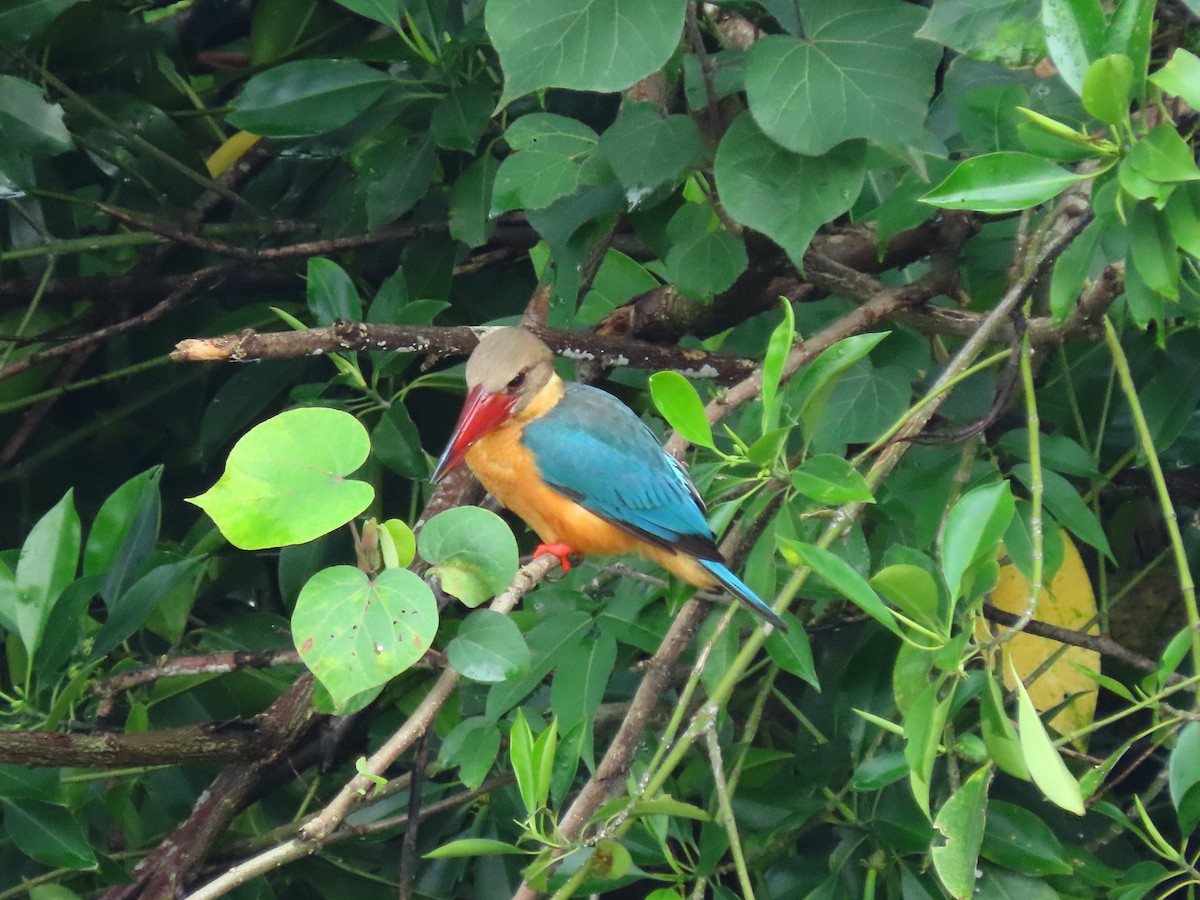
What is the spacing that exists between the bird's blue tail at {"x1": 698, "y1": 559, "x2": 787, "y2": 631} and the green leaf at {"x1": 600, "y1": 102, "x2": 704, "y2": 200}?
471mm

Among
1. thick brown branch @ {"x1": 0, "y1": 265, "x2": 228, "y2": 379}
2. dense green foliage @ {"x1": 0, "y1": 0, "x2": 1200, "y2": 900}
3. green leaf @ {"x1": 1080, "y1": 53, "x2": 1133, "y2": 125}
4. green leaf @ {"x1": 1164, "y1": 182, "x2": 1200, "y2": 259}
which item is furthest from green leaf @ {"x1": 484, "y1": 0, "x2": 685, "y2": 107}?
thick brown branch @ {"x1": 0, "y1": 265, "x2": 228, "y2": 379}

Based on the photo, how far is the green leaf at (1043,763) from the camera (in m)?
0.95

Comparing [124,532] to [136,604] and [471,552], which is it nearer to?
[136,604]

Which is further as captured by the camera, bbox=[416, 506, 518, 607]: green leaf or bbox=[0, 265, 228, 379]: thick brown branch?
bbox=[0, 265, 228, 379]: thick brown branch

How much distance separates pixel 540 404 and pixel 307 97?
22.2 inches

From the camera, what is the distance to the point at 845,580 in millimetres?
1031

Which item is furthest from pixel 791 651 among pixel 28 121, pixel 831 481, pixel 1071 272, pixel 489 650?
pixel 28 121

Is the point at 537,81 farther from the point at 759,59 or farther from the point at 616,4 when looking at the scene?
the point at 759,59

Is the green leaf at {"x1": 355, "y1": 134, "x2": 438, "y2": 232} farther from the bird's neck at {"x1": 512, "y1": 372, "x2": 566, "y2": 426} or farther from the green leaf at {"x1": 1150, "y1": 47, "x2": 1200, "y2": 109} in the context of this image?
the green leaf at {"x1": 1150, "y1": 47, "x2": 1200, "y2": 109}

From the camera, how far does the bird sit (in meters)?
1.71

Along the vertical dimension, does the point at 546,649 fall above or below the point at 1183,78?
below

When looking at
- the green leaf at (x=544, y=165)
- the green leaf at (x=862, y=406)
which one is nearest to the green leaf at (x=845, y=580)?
the green leaf at (x=862, y=406)

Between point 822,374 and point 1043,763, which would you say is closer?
point 1043,763

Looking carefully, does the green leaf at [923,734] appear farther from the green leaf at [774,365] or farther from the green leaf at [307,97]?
the green leaf at [307,97]
